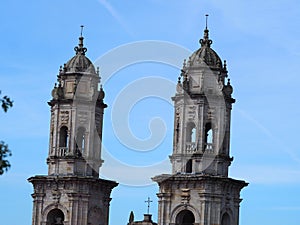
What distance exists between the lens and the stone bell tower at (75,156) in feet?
180

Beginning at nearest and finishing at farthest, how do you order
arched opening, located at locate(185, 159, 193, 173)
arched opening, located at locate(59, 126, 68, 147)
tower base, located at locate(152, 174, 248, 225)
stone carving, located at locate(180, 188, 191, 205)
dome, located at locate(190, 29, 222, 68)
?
tower base, located at locate(152, 174, 248, 225)
stone carving, located at locate(180, 188, 191, 205)
arched opening, located at locate(185, 159, 193, 173)
dome, located at locate(190, 29, 222, 68)
arched opening, located at locate(59, 126, 68, 147)

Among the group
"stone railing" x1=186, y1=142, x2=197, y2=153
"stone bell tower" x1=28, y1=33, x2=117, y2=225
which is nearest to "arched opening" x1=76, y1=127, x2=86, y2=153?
"stone bell tower" x1=28, y1=33, x2=117, y2=225

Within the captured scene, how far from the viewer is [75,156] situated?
5544 centimetres

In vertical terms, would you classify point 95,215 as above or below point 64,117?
below

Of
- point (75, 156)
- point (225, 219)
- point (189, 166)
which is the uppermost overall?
point (75, 156)

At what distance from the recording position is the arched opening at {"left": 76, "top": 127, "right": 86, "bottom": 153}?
2210 inches

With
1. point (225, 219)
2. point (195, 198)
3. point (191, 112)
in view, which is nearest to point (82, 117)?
point (191, 112)

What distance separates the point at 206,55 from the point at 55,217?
44.7 feet

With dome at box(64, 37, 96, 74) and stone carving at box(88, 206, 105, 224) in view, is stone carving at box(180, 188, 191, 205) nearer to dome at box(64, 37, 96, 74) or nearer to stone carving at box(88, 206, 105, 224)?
stone carving at box(88, 206, 105, 224)

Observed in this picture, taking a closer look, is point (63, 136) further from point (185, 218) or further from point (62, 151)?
point (185, 218)

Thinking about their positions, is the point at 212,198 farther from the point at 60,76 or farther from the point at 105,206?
the point at 60,76

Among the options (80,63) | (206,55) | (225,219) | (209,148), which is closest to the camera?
(209,148)

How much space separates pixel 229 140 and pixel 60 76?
37.8 feet

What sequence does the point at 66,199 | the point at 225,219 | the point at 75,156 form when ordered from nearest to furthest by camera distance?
the point at 225,219, the point at 66,199, the point at 75,156
